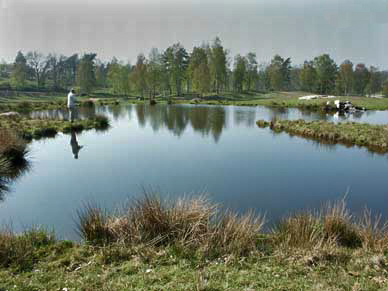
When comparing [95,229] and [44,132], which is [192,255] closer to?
[95,229]

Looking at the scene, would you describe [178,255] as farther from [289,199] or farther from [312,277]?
[289,199]

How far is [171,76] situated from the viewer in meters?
62.9

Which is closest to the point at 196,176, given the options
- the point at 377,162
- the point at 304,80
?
the point at 377,162

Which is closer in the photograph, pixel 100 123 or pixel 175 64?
pixel 100 123

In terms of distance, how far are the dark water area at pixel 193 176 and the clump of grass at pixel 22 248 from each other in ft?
2.36

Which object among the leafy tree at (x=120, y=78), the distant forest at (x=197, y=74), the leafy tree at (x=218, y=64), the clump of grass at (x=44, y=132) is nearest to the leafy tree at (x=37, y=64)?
the distant forest at (x=197, y=74)

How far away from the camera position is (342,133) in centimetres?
1752

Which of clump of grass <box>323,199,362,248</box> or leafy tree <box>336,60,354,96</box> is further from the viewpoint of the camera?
leafy tree <box>336,60,354,96</box>

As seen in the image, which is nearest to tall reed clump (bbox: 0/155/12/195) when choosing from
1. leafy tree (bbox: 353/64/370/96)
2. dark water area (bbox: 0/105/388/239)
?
dark water area (bbox: 0/105/388/239)

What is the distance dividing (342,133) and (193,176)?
12211 mm

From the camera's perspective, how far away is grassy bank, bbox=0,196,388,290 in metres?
3.50

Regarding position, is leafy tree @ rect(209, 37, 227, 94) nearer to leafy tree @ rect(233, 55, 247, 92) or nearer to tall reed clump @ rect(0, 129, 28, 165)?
leafy tree @ rect(233, 55, 247, 92)

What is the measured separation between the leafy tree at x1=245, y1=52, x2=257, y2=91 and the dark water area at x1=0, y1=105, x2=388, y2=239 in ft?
190

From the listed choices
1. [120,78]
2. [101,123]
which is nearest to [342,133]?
[101,123]
